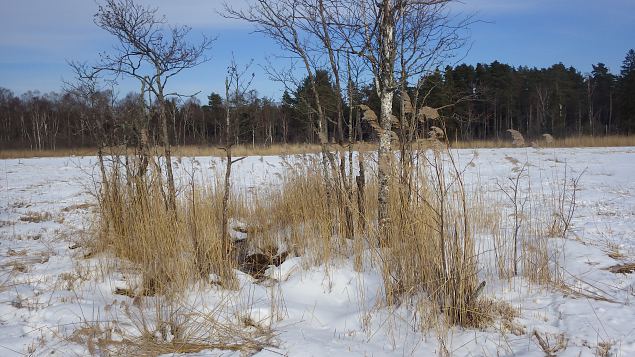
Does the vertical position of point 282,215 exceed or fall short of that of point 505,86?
it falls short

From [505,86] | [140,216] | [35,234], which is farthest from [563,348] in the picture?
[505,86]

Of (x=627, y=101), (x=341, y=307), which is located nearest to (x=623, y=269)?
(x=341, y=307)

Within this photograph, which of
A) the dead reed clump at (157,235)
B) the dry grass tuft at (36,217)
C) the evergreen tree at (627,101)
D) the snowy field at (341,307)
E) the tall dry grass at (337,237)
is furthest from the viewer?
the evergreen tree at (627,101)

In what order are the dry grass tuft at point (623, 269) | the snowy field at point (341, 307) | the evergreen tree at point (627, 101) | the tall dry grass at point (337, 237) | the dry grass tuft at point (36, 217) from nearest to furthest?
the snowy field at point (341, 307)
the tall dry grass at point (337, 237)
the dry grass tuft at point (623, 269)
the dry grass tuft at point (36, 217)
the evergreen tree at point (627, 101)

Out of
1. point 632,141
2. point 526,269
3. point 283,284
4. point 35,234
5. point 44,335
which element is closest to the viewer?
point 44,335

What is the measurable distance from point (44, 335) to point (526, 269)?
138 inches

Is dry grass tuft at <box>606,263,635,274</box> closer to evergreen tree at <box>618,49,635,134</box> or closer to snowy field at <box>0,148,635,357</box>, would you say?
snowy field at <box>0,148,635,357</box>

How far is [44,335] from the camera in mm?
2664

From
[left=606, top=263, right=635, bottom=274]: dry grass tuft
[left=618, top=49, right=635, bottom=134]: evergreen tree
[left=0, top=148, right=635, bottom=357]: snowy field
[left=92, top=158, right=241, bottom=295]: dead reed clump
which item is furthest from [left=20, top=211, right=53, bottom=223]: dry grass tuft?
[left=618, top=49, right=635, bottom=134]: evergreen tree

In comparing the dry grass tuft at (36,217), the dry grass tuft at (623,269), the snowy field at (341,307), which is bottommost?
the snowy field at (341,307)

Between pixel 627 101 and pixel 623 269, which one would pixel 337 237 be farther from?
pixel 627 101

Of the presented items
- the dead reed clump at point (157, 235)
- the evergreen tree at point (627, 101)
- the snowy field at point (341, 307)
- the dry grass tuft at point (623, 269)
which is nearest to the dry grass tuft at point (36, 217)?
the snowy field at point (341, 307)

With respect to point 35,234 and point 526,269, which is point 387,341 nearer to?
point 526,269

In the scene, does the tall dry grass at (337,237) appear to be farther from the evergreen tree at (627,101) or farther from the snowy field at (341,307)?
the evergreen tree at (627,101)
